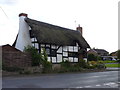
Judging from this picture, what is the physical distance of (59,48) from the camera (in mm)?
27391

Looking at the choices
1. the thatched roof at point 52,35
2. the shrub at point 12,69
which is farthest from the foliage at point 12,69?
the thatched roof at point 52,35

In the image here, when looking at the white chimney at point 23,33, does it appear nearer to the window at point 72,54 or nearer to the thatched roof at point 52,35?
the thatched roof at point 52,35

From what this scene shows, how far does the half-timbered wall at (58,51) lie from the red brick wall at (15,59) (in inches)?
155

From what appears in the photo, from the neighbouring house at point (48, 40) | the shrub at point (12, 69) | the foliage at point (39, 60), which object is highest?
the neighbouring house at point (48, 40)

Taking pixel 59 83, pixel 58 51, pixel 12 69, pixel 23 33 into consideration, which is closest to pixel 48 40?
pixel 58 51

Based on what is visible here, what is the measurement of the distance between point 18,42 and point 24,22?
3.33m

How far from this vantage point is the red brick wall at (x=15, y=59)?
750 inches

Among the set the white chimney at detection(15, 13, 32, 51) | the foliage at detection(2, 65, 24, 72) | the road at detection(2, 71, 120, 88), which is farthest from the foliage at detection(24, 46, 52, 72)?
the road at detection(2, 71, 120, 88)

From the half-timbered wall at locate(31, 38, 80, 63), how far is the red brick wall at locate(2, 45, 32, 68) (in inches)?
155

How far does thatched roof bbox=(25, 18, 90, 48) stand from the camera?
25078mm

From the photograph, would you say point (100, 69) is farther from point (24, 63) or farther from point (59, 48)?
point (24, 63)

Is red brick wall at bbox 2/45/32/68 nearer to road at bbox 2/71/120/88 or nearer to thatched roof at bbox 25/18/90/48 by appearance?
thatched roof at bbox 25/18/90/48

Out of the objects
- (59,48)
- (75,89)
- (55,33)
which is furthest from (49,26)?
(75,89)

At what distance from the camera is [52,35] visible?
89.0ft
